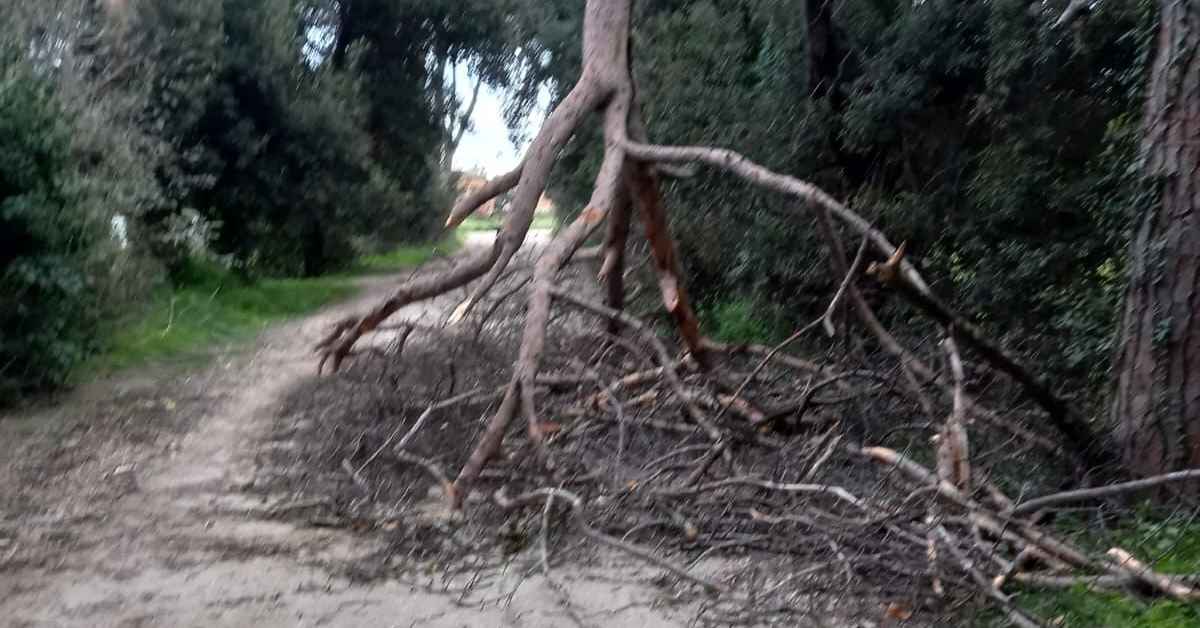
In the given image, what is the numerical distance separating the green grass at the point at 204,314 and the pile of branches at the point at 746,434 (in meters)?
3.27

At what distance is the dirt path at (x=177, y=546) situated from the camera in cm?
543

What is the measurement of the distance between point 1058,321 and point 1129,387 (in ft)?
7.06

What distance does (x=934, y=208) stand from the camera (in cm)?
1096

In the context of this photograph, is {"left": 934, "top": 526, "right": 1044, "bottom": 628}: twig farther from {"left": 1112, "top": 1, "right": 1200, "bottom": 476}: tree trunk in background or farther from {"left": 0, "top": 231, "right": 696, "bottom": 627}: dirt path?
{"left": 1112, "top": 1, "right": 1200, "bottom": 476}: tree trunk in background

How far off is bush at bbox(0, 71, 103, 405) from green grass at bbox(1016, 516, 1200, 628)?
8.18m

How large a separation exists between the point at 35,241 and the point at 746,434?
21.1 ft

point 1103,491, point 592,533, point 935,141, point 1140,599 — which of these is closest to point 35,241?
point 592,533

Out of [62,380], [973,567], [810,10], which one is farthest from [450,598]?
[810,10]

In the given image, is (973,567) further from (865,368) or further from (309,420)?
(309,420)

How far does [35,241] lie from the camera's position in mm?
10023

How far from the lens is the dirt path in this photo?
5426mm

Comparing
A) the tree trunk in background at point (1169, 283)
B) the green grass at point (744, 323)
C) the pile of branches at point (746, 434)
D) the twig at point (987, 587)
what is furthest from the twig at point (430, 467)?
the green grass at point (744, 323)

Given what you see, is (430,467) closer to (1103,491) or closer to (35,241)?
(1103,491)

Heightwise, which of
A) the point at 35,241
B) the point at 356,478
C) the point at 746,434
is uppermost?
the point at 35,241
